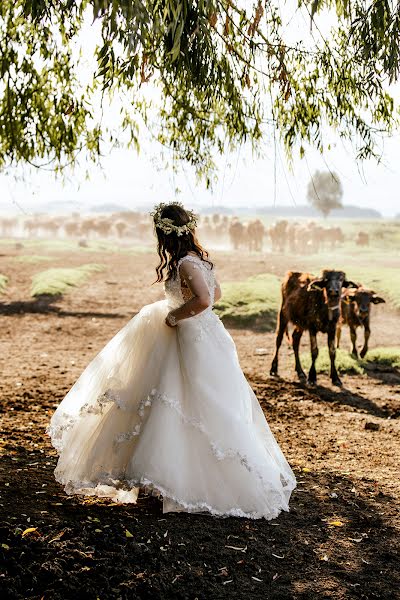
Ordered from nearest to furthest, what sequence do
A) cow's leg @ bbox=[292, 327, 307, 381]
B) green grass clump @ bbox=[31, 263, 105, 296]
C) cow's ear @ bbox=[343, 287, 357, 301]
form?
cow's leg @ bbox=[292, 327, 307, 381] → cow's ear @ bbox=[343, 287, 357, 301] → green grass clump @ bbox=[31, 263, 105, 296]

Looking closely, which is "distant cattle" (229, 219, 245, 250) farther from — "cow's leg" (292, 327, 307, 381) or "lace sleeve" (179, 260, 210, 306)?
"lace sleeve" (179, 260, 210, 306)

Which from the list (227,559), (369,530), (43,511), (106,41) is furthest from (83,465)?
(106,41)

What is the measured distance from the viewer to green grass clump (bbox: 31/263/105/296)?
22.5 m

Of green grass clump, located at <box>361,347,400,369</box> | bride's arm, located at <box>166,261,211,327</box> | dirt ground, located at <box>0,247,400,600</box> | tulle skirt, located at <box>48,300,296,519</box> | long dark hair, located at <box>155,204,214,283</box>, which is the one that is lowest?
green grass clump, located at <box>361,347,400,369</box>

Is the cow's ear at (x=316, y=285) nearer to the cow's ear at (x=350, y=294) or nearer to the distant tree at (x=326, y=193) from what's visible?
the cow's ear at (x=350, y=294)

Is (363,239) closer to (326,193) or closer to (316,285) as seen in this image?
(326,193)

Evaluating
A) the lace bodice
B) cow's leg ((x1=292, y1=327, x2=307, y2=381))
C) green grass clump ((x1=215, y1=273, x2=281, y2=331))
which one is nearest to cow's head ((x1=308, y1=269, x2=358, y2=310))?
cow's leg ((x1=292, y1=327, x2=307, y2=381))

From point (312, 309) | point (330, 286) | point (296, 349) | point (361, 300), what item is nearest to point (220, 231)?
point (361, 300)

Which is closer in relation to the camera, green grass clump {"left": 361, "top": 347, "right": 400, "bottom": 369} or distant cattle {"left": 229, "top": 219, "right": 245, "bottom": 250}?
green grass clump {"left": 361, "top": 347, "right": 400, "bottom": 369}

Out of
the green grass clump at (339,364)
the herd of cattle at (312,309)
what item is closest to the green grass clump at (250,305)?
the green grass clump at (339,364)

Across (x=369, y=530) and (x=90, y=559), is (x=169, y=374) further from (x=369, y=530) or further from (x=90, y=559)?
(x=369, y=530)

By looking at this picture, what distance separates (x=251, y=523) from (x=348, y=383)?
6.91 m

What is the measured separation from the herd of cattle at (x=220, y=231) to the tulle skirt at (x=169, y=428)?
4837cm

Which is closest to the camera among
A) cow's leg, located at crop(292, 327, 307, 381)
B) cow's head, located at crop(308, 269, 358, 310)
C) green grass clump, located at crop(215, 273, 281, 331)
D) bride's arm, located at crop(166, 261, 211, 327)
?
bride's arm, located at crop(166, 261, 211, 327)
